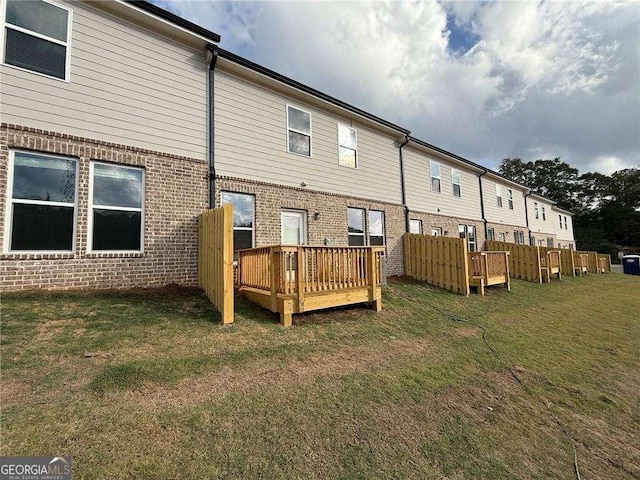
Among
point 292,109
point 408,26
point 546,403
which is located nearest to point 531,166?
point 408,26

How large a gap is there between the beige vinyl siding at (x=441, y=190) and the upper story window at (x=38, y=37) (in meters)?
11.6

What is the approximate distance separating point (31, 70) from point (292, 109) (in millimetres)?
6189

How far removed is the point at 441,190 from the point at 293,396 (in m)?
14.5

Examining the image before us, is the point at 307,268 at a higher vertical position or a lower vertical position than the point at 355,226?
lower

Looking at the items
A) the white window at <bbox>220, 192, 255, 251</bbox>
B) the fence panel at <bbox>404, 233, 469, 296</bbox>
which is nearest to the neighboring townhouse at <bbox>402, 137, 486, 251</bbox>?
the fence panel at <bbox>404, 233, 469, 296</bbox>

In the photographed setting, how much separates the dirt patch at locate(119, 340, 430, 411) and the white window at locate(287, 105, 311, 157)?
6.86 metres

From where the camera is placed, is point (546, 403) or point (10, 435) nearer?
point (10, 435)

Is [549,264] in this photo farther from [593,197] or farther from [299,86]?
[593,197]

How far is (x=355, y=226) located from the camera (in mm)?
11250

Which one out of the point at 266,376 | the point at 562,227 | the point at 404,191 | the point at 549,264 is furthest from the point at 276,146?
the point at 562,227

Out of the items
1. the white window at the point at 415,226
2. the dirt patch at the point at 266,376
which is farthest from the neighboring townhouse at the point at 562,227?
the dirt patch at the point at 266,376

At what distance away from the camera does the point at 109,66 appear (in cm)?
655

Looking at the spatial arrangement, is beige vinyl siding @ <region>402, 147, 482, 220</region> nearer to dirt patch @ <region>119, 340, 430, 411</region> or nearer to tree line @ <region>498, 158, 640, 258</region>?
dirt patch @ <region>119, 340, 430, 411</region>

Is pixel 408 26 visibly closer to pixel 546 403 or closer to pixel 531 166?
pixel 546 403
